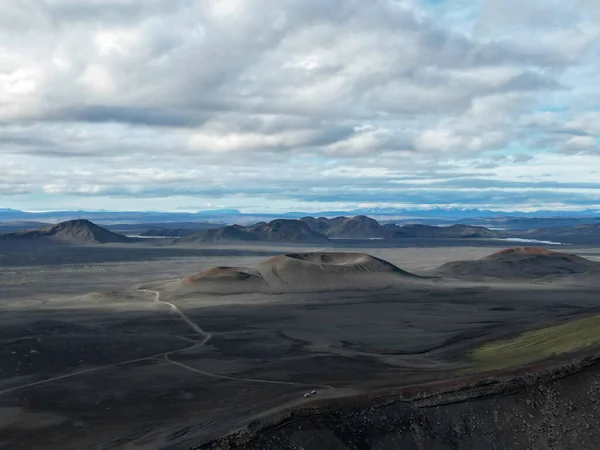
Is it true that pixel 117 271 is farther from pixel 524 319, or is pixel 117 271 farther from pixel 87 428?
pixel 87 428

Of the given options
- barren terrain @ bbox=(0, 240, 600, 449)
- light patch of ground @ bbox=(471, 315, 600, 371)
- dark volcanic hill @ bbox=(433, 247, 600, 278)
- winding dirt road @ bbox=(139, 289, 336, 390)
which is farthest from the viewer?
dark volcanic hill @ bbox=(433, 247, 600, 278)

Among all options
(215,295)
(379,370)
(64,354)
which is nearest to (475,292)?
(215,295)

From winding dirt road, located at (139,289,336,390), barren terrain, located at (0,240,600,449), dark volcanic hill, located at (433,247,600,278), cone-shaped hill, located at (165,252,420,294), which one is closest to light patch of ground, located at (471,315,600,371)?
barren terrain, located at (0,240,600,449)

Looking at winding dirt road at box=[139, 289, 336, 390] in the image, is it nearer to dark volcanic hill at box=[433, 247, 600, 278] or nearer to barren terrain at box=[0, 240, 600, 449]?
barren terrain at box=[0, 240, 600, 449]

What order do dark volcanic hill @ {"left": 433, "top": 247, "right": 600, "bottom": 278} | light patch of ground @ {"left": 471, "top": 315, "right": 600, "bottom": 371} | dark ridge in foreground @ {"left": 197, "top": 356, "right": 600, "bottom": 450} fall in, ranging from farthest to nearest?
dark volcanic hill @ {"left": 433, "top": 247, "right": 600, "bottom": 278} → light patch of ground @ {"left": 471, "top": 315, "right": 600, "bottom": 371} → dark ridge in foreground @ {"left": 197, "top": 356, "right": 600, "bottom": 450}

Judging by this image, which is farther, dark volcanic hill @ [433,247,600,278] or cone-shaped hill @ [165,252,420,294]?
dark volcanic hill @ [433,247,600,278]

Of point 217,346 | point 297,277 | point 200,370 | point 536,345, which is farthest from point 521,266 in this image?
point 200,370
